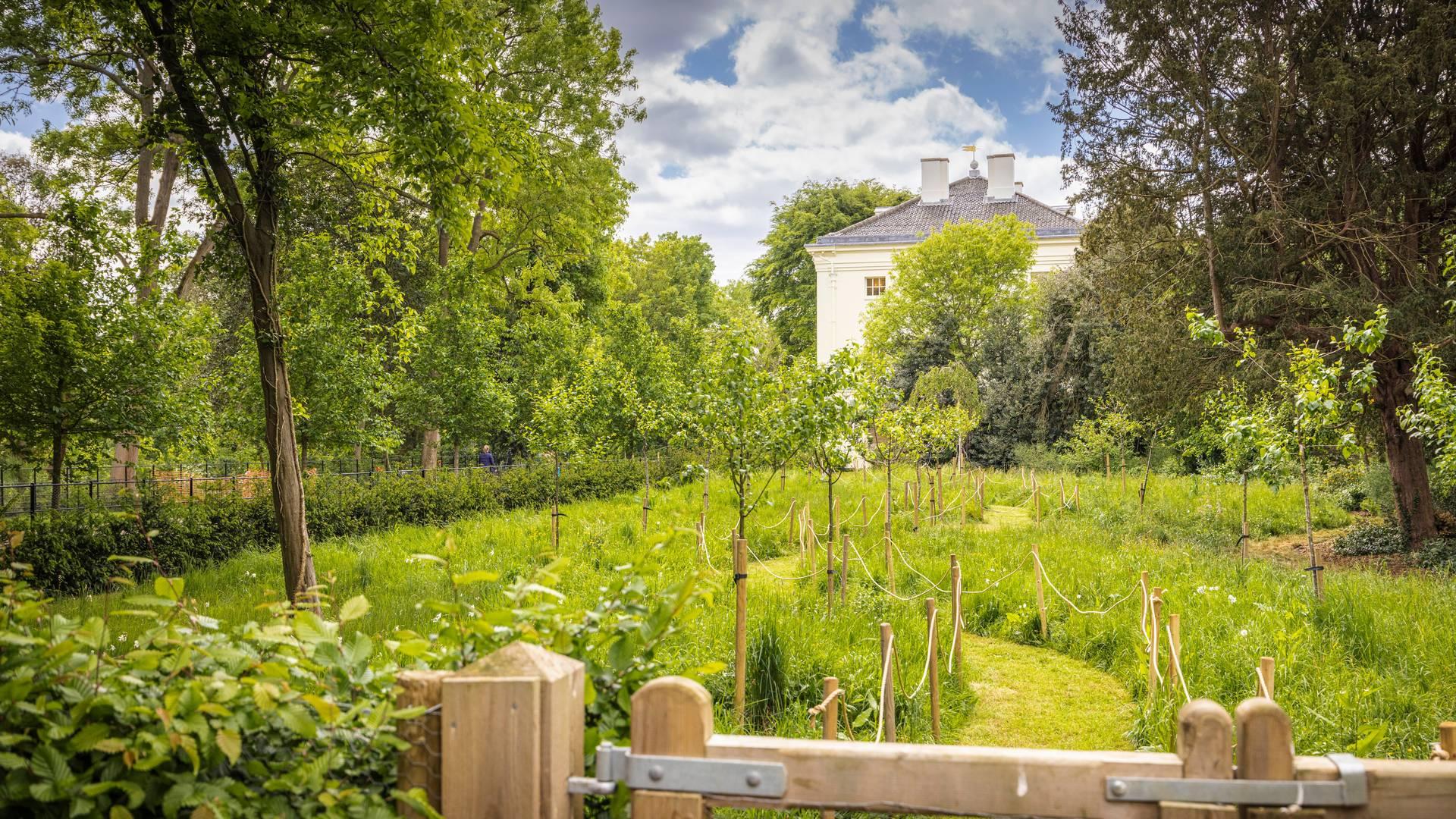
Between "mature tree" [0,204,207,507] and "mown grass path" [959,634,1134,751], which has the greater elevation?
"mature tree" [0,204,207,507]

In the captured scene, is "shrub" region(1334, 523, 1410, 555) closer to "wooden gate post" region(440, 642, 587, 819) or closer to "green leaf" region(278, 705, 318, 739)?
"wooden gate post" region(440, 642, 587, 819)

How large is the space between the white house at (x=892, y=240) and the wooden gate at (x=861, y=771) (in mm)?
37442

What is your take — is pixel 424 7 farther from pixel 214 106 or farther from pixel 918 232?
pixel 918 232

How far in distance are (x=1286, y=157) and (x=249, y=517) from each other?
60.1 feet

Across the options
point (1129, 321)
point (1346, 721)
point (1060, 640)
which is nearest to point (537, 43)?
point (1129, 321)

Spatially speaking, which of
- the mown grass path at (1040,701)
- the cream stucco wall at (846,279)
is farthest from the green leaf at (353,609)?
the cream stucco wall at (846,279)

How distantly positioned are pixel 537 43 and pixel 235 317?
15.5m

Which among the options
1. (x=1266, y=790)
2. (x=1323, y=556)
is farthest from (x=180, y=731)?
(x=1323, y=556)

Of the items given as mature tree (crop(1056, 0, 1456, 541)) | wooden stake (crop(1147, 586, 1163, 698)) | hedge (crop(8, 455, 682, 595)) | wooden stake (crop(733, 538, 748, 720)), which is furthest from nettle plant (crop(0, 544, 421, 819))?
mature tree (crop(1056, 0, 1456, 541))

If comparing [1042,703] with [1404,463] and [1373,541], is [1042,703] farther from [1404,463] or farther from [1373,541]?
[1404,463]

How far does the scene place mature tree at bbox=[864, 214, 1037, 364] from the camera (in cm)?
3353

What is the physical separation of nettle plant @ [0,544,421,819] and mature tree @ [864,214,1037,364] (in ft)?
106

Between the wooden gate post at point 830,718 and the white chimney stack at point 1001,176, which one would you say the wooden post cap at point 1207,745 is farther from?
the white chimney stack at point 1001,176

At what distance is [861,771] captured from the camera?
1.61m
